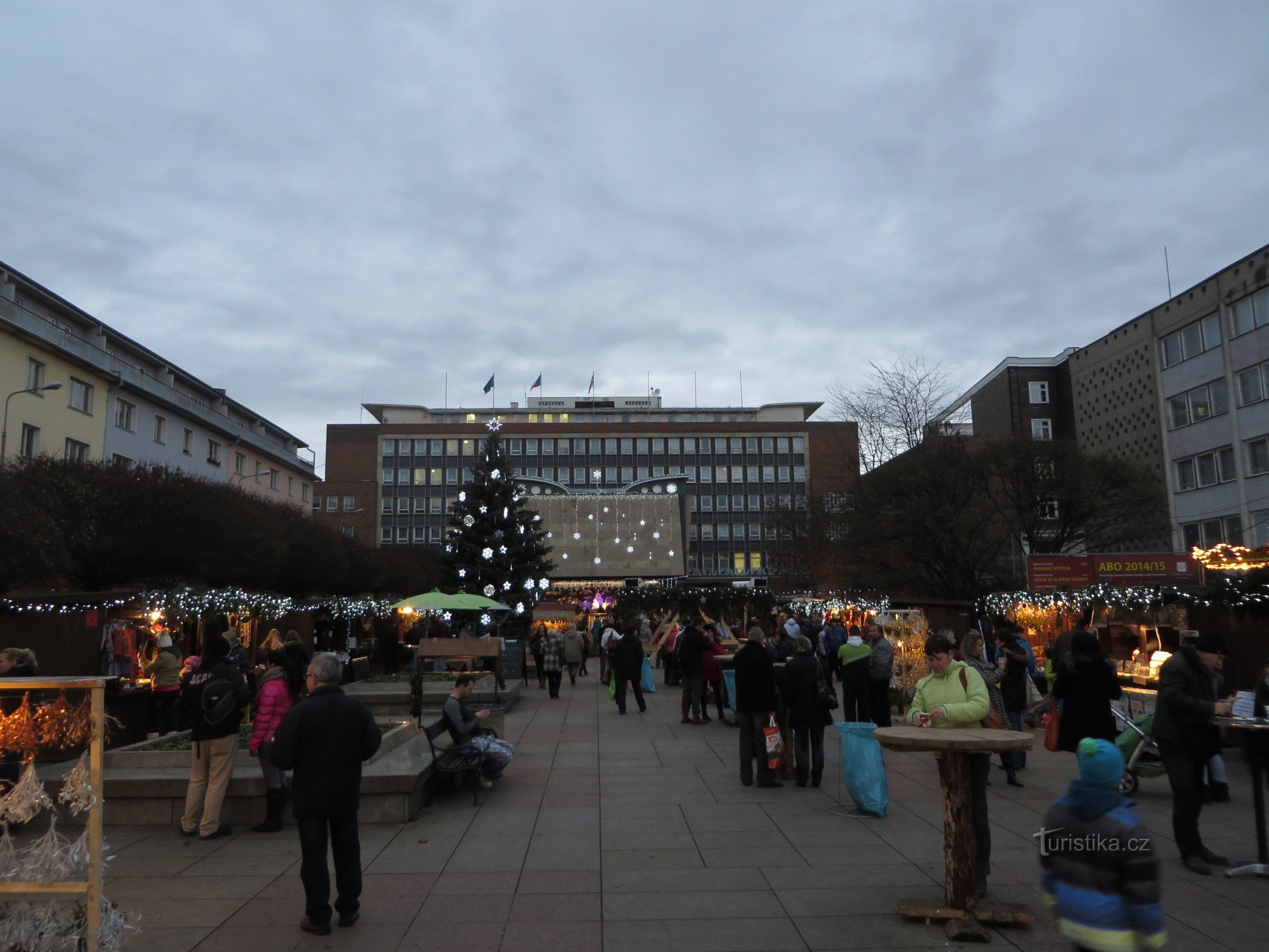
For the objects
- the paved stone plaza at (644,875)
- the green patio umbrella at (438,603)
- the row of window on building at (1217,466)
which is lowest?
the paved stone plaza at (644,875)

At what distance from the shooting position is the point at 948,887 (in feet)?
17.8

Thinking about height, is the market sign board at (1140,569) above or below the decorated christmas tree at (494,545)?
below

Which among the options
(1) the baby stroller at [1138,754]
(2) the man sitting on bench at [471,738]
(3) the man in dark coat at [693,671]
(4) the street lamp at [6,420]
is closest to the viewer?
(1) the baby stroller at [1138,754]

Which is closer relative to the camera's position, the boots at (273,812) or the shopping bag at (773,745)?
the boots at (273,812)

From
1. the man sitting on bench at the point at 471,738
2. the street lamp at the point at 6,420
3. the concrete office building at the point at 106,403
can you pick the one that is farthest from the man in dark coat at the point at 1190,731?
the street lamp at the point at 6,420

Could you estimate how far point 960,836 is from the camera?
541 centimetres

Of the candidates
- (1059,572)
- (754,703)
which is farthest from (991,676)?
(1059,572)

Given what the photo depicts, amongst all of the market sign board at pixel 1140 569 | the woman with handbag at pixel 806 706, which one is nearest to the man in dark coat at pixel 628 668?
the woman with handbag at pixel 806 706

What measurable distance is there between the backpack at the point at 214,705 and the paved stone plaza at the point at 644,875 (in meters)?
0.96

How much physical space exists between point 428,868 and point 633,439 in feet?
273

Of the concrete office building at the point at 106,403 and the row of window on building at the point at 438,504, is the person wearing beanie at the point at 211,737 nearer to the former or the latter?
the concrete office building at the point at 106,403

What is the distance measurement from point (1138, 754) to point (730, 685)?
7713 millimetres

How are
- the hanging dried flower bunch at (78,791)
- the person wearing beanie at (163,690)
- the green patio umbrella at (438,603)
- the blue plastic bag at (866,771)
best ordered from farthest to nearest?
1. the green patio umbrella at (438,603)
2. the person wearing beanie at (163,690)
3. the blue plastic bag at (866,771)
4. the hanging dried flower bunch at (78,791)

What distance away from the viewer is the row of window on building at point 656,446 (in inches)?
3492
